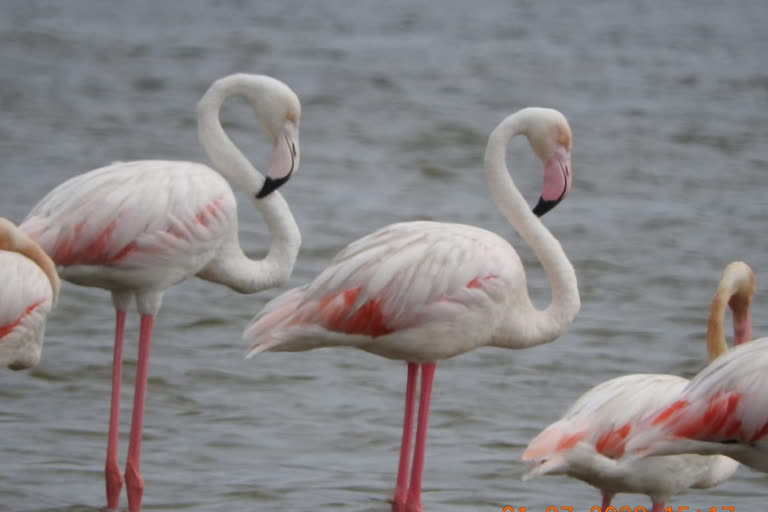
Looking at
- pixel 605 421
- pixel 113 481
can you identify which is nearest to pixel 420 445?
pixel 605 421

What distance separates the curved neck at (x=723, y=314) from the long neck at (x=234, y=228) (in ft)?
4.90

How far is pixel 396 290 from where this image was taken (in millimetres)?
5465

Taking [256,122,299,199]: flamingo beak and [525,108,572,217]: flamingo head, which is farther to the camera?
[256,122,299,199]: flamingo beak

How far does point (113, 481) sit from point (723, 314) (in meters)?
2.08

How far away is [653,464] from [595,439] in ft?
0.62

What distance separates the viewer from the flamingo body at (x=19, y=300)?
5504mm

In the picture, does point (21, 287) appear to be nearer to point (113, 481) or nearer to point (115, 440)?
point (115, 440)

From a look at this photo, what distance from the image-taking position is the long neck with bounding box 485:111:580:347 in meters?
5.68

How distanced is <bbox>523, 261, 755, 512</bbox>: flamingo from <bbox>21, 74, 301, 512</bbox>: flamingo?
1.34m

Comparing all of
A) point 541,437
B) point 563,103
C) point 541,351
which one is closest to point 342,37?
point 563,103

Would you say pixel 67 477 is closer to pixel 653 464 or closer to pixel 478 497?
pixel 478 497

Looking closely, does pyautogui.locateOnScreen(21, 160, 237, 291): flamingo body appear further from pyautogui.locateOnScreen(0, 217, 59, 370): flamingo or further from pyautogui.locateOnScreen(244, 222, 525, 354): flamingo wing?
pyautogui.locateOnScreen(244, 222, 525, 354): flamingo wing
